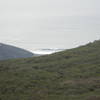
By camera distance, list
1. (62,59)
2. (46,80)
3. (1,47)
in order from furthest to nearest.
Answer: (1,47) → (62,59) → (46,80)

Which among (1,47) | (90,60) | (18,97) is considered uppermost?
(1,47)

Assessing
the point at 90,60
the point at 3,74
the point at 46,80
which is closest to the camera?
the point at 46,80

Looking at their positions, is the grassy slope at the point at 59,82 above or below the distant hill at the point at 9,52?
below

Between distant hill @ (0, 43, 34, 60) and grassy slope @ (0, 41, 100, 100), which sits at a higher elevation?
distant hill @ (0, 43, 34, 60)

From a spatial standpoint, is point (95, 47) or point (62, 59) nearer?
point (62, 59)

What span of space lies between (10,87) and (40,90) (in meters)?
1.91

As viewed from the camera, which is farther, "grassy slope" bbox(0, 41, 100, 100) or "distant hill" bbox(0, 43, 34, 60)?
"distant hill" bbox(0, 43, 34, 60)

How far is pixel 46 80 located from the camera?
17.9 metres

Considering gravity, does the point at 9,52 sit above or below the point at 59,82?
above

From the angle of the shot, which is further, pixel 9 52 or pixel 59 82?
pixel 9 52

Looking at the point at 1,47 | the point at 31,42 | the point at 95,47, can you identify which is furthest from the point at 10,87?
the point at 31,42

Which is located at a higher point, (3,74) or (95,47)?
(95,47)

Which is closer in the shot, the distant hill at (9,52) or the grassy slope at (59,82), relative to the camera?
the grassy slope at (59,82)

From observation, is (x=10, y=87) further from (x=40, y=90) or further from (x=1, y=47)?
(x=1, y=47)
